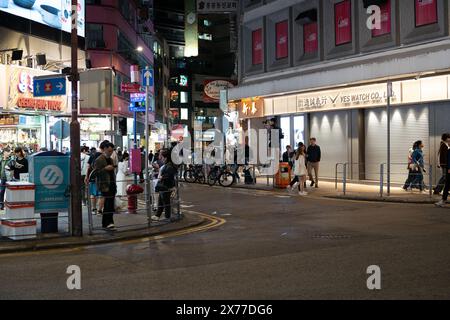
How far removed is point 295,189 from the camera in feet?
76.9

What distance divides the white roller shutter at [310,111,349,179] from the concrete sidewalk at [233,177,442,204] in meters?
1.22

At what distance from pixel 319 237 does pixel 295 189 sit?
1166cm

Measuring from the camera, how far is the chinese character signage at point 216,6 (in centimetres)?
2914

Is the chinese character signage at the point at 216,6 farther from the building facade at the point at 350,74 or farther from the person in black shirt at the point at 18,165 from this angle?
the person in black shirt at the point at 18,165

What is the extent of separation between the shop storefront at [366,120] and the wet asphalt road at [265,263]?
306 inches

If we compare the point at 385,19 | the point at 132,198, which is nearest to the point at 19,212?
the point at 132,198

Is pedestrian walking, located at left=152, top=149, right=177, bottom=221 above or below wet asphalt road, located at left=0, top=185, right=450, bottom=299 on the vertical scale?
above

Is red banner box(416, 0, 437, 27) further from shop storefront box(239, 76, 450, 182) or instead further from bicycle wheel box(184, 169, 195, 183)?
bicycle wheel box(184, 169, 195, 183)

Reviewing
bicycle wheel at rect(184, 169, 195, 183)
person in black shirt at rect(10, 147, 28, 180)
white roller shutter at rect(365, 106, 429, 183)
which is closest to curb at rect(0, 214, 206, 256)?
person in black shirt at rect(10, 147, 28, 180)

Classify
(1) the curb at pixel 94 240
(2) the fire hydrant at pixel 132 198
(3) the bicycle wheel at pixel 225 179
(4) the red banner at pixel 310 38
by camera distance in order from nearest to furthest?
(1) the curb at pixel 94 240 < (2) the fire hydrant at pixel 132 198 < (3) the bicycle wheel at pixel 225 179 < (4) the red banner at pixel 310 38

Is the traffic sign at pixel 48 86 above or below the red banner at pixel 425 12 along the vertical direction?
below

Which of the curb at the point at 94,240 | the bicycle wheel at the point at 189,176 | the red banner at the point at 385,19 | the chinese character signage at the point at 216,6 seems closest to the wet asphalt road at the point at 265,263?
the curb at the point at 94,240

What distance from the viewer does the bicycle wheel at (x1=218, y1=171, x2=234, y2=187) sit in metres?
26.2
